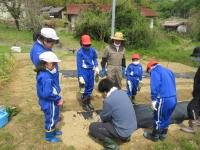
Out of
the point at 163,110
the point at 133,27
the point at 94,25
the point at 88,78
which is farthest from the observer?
the point at 94,25

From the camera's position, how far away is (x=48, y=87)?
4.69m

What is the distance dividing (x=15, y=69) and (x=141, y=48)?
10008mm

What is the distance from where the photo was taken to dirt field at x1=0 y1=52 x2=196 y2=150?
517 cm

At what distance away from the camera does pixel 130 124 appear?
4.88 m

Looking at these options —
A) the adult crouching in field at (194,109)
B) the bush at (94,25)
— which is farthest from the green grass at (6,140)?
the bush at (94,25)

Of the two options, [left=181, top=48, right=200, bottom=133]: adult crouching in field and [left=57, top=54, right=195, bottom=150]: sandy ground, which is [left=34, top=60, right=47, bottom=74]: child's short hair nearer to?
[left=57, top=54, right=195, bottom=150]: sandy ground

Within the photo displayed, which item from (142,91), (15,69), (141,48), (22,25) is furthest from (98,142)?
(22,25)

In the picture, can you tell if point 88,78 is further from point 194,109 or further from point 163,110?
point 194,109

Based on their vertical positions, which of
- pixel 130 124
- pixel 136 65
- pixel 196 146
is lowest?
pixel 196 146

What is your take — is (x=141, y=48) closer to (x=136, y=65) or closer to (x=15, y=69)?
(x=15, y=69)

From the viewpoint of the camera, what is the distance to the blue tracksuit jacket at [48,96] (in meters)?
4.69

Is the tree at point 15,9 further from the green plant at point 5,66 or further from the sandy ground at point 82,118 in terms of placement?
the sandy ground at point 82,118

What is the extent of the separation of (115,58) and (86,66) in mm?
898

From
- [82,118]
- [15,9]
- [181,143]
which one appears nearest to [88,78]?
[82,118]
